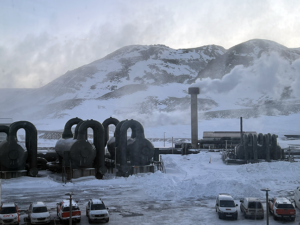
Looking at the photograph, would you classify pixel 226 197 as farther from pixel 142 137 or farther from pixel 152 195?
pixel 142 137

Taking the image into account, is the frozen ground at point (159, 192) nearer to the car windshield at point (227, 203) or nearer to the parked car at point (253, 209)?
the parked car at point (253, 209)

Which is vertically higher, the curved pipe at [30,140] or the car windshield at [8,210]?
the curved pipe at [30,140]

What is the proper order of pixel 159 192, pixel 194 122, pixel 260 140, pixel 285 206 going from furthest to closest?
pixel 194 122 < pixel 260 140 < pixel 159 192 < pixel 285 206

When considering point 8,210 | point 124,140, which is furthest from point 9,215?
point 124,140

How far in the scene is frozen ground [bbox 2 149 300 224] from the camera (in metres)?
21.9

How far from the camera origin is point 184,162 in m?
53.6

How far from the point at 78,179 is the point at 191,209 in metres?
15.6

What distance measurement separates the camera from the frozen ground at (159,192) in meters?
21.9

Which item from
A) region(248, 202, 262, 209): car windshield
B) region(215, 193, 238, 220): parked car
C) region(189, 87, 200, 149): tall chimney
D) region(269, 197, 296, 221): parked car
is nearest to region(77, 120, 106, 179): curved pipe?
region(215, 193, 238, 220): parked car

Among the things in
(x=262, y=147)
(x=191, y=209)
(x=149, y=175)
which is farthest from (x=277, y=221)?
(x=262, y=147)

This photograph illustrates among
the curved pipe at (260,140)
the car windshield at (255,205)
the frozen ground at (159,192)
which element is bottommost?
the frozen ground at (159,192)

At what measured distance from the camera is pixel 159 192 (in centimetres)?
2817

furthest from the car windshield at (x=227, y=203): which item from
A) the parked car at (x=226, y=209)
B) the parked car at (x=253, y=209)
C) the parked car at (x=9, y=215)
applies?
the parked car at (x=9, y=215)

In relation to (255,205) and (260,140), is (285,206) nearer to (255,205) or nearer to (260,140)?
(255,205)
